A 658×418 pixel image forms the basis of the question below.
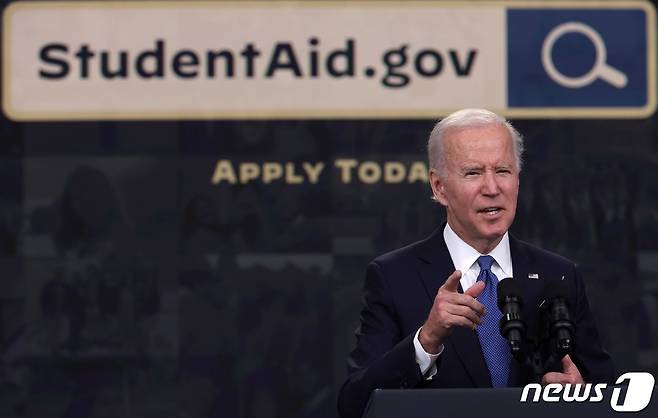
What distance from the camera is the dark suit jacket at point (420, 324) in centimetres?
324

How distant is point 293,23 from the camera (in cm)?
542

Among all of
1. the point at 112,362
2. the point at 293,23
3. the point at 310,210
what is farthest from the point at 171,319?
the point at 293,23

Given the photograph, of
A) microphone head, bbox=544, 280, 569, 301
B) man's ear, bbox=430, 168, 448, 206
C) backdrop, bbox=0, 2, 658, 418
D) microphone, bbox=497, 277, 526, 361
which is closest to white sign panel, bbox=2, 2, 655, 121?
backdrop, bbox=0, 2, 658, 418

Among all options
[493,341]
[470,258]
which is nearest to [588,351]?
[493,341]

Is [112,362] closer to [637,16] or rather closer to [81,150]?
[81,150]

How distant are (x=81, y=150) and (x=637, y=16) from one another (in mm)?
2212

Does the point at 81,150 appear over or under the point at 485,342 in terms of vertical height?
over

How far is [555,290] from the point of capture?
3119 mm

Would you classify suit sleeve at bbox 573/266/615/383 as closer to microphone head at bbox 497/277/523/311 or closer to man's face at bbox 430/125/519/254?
man's face at bbox 430/125/519/254

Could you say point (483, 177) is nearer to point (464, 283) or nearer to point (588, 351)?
point (464, 283)

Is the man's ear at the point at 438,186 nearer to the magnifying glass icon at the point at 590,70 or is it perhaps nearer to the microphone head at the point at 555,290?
the microphone head at the point at 555,290

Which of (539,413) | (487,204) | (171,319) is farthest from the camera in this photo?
(171,319)

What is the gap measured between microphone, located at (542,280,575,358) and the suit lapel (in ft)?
0.82

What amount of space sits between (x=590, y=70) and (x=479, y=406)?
2.82m
